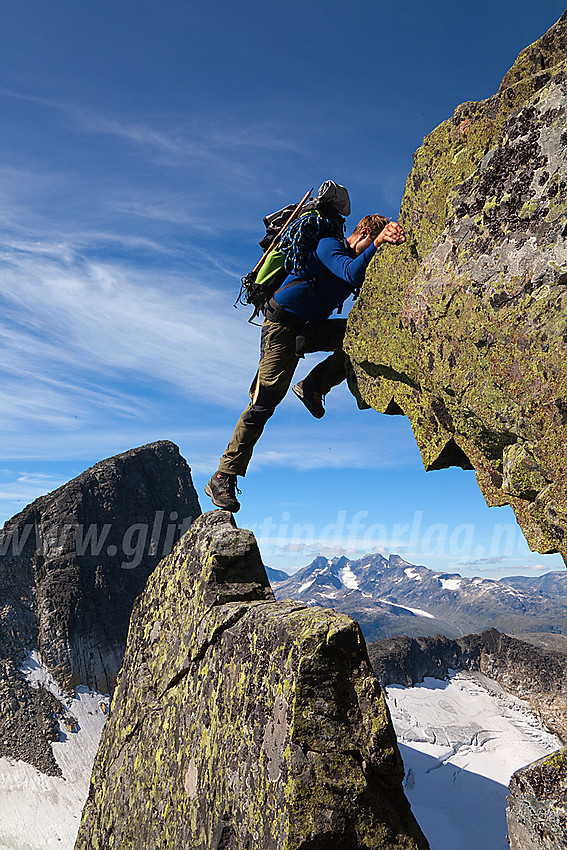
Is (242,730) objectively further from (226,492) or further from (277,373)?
(277,373)

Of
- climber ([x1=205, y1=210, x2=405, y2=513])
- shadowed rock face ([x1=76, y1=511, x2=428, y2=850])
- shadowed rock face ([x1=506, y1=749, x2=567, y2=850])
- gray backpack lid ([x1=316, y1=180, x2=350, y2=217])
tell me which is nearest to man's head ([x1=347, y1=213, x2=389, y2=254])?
climber ([x1=205, y1=210, x2=405, y2=513])

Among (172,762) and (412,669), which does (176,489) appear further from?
(172,762)

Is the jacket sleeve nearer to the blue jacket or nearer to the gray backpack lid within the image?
the blue jacket

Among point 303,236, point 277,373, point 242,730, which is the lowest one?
point 242,730

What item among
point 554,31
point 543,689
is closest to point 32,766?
point 543,689

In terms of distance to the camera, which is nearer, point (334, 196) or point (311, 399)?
point (334, 196)

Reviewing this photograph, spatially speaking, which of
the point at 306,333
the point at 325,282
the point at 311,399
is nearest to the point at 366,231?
the point at 325,282

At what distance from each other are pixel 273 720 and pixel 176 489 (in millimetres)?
54579

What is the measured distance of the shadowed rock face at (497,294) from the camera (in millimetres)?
4562

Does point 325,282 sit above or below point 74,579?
above

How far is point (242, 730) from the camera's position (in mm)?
5758

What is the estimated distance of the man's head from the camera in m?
Result: 7.13

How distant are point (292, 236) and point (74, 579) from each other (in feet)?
151

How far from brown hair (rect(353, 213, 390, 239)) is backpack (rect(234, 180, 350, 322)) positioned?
268mm
